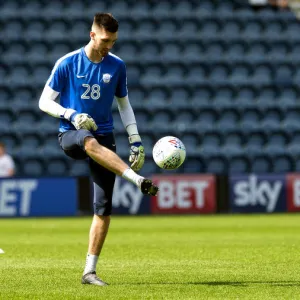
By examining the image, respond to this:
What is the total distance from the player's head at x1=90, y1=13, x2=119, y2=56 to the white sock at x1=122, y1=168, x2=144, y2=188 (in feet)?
3.93

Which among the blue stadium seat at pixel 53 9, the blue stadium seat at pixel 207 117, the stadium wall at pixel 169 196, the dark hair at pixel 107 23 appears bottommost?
the stadium wall at pixel 169 196

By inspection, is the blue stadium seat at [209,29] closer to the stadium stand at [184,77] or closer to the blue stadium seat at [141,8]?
the stadium stand at [184,77]

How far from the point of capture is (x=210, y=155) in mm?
23578

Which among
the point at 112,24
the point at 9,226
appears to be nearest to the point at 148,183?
the point at 112,24

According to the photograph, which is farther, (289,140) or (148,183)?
(289,140)

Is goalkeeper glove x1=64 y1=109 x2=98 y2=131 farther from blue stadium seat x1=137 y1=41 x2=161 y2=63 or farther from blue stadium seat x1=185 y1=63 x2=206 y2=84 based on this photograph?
blue stadium seat x1=137 y1=41 x2=161 y2=63

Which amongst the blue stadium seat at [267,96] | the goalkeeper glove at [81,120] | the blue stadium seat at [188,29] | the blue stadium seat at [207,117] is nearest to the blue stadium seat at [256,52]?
the blue stadium seat at [267,96]

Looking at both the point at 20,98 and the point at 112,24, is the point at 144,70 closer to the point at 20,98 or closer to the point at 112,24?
the point at 20,98

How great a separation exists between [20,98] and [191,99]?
5.18m

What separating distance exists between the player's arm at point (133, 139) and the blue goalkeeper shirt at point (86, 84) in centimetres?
29

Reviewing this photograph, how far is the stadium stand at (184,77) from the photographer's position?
77.8 ft

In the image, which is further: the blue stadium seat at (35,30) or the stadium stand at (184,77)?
the blue stadium seat at (35,30)

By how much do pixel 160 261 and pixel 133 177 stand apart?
3074 mm

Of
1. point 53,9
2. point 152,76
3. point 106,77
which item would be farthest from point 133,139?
point 53,9
